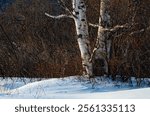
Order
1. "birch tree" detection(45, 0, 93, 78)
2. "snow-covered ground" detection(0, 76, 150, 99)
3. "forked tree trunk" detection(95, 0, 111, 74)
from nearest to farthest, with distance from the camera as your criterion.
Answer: "snow-covered ground" detection(0, 76, 150, 99) < "birch tree" detection(45, 0, 93, 78) < "forked tree trunk" detection(95, 0, 111, 74)

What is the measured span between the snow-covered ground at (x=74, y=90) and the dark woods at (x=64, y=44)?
768mm

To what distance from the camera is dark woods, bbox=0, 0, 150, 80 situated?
10.8 m

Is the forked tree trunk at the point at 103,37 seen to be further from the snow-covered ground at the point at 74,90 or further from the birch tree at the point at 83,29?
the snow-covered ground at the point at 74,90

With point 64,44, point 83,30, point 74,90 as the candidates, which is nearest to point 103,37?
point 83,30

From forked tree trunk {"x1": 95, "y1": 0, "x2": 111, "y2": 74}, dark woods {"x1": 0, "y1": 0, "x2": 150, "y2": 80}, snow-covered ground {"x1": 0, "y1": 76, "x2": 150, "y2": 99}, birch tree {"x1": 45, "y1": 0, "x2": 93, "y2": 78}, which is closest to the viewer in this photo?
snow-covered ground {"x1": 0, "y1": 76, "x2": 150, "y2": 99}

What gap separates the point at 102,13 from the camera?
9.94 metres

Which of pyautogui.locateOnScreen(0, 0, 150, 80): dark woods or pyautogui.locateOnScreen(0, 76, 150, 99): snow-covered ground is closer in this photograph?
pyautogui.locateOnScreen(0, 76, 150, 99): snow-covered ground

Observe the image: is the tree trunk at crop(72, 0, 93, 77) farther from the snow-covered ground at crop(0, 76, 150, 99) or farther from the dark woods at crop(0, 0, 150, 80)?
the snow-covered ground at crop(0, 76, 150, 99)

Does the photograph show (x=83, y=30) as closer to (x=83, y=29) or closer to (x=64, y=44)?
(x=83, y=29)

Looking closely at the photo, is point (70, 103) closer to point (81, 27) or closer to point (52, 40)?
point (81, 27)

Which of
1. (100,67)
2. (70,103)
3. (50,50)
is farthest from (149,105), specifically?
(50,50)

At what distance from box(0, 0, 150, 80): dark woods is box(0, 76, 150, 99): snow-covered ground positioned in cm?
77

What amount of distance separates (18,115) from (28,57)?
7365 mm

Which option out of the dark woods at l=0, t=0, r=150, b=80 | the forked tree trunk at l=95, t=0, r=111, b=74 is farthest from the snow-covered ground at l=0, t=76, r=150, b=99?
the dark woods at l=0, t=0, r=150, b=80
